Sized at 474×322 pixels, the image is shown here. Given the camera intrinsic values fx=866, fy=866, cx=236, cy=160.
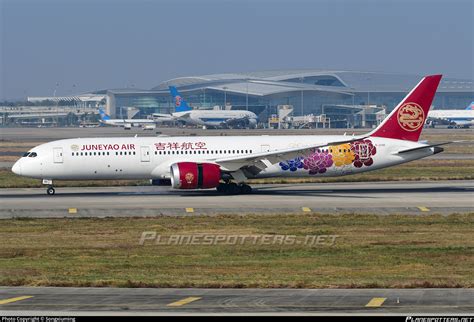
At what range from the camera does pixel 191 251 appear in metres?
31.5

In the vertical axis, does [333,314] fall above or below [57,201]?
above

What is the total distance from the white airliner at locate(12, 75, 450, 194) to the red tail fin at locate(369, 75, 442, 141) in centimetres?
68

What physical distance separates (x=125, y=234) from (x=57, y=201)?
13.0 m

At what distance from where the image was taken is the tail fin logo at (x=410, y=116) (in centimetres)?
5316

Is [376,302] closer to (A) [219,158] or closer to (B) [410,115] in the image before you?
(A) [219,158]

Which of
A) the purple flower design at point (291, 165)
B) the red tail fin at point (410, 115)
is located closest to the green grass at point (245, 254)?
the purple flower design at point (291, 165)

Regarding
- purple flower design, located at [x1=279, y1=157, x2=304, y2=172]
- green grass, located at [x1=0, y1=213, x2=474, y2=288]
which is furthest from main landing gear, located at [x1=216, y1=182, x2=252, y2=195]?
green grass, located at [x1=0, y1=213, x2=474, y2=288]

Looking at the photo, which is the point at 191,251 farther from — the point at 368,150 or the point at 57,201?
the point at 368,150

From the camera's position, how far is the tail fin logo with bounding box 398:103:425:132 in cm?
5316

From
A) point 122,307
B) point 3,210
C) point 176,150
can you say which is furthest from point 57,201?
point 122,307

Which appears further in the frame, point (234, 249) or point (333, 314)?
point (234, 249)

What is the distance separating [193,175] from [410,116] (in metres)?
14.4

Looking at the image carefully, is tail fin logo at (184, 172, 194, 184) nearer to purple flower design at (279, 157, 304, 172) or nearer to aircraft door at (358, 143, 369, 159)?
purple flower design at (279, 157, 304, 172)

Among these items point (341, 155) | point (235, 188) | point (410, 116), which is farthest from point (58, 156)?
point (410, 116)
